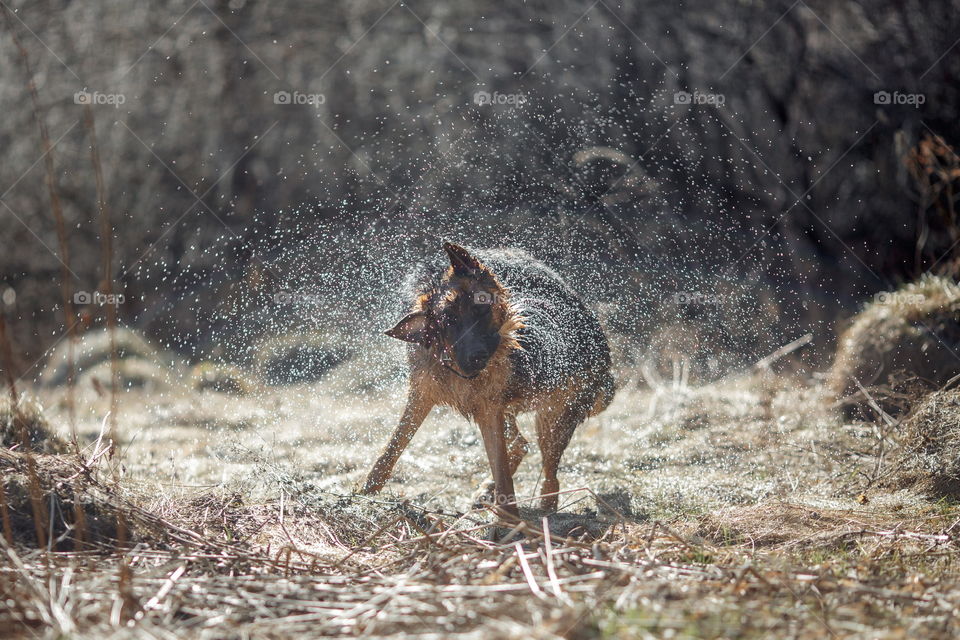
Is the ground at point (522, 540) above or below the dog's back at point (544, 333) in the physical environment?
below

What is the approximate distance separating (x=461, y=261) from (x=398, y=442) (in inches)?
51.0

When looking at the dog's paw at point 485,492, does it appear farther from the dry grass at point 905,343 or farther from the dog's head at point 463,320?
the dry grass at point 905,343

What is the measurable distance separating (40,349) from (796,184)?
8907 millimetres

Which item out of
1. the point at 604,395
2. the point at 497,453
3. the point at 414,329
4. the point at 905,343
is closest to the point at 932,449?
the point at 604,395

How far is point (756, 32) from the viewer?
9.50 meters

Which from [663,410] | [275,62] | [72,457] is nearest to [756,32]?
[663,410]

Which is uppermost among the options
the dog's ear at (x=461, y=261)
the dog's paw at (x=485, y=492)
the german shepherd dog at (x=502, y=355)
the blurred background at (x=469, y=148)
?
the blurred background at (x=469, y=148)

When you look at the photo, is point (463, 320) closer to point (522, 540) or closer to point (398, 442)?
point (398, 442)

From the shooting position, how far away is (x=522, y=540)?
3.21m

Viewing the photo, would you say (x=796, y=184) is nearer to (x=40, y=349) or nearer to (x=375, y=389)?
(x=375, y=389)

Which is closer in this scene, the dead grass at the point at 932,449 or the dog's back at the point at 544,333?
the dead grass at the point at 932,449

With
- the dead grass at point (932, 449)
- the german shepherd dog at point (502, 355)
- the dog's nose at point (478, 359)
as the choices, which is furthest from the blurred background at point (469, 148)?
the dog's nose at point (478, 359)

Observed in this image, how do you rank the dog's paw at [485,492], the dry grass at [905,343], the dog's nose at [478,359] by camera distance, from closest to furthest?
the dog's nose at [478,359] < the dog's paw at [485,492] < the dry grass at [905,343]

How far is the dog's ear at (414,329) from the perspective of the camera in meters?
4.64
